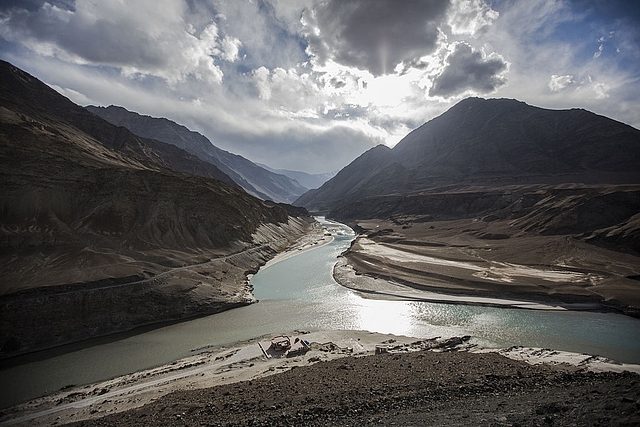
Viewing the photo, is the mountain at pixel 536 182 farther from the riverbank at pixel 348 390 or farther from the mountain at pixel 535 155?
the riverbank at pixel 348 390

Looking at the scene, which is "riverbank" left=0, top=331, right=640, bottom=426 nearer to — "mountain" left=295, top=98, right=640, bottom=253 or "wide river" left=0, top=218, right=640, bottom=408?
"wide river" left=0, top=218, right=640, bottom=408

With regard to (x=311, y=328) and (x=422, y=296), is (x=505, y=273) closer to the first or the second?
(x=422, y=296)

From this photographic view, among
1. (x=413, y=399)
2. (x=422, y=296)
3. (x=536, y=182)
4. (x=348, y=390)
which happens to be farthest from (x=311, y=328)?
(x=536, y=182)

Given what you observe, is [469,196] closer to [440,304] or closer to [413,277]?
[413,277]

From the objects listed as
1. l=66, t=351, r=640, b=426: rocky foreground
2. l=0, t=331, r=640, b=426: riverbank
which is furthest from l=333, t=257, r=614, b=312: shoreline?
l=66, t=351, r=640, b=426: rocky foreground

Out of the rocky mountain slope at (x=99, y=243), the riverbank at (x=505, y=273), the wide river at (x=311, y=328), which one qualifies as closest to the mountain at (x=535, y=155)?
the riverbank at (x=505, y=273)

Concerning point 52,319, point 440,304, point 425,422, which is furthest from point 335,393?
point 52,319
